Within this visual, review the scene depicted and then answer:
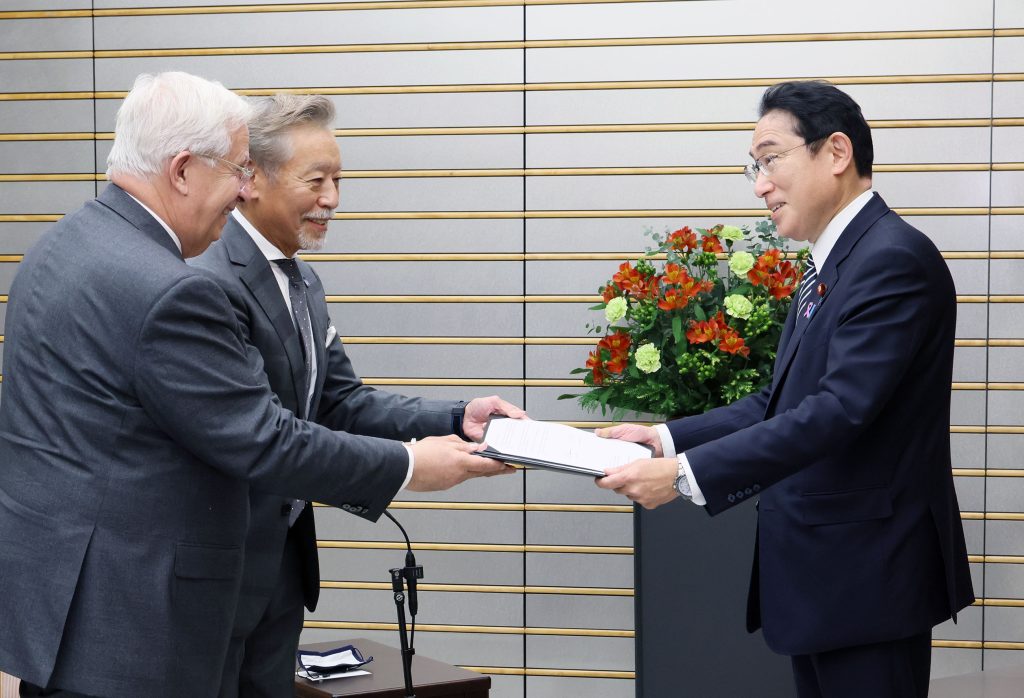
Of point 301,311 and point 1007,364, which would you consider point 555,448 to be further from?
point 1007,364

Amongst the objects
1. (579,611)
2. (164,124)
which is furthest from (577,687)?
(164,124)

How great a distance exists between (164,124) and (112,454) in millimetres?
563

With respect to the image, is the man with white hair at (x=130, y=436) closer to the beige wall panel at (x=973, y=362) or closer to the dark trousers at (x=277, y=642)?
the dark trousers at (x=277, y=642)

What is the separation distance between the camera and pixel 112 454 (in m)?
1.79

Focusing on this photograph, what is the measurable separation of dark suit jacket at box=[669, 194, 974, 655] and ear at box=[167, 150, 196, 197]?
1.23m

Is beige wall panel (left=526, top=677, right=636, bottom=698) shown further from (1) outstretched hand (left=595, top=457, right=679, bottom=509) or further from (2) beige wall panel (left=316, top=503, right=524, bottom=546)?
(1) outstretched hand (left=595, top=457, right=679, bottom=509)

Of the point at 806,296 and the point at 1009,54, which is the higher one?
the point at 1009,54

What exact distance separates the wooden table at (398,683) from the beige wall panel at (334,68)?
7.07 ft

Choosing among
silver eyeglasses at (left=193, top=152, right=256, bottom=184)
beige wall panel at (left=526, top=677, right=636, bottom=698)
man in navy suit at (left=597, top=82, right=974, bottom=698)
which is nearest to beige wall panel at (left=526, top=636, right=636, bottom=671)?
beige wall panel at (left=526, top=677, right=636, bottom=698)

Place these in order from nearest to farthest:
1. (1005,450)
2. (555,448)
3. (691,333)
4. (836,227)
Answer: (836,227) < (555,448) < (691,333) < (1005,450)

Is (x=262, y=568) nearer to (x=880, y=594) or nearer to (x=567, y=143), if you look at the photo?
(x=880, y=594)

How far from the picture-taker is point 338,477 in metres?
2.08

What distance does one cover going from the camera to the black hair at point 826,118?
7.95 ft

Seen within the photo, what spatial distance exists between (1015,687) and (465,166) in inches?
103
